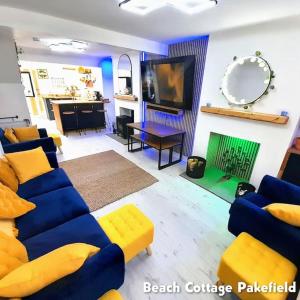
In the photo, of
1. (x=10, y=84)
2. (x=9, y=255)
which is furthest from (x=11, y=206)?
(x=10, y=84)

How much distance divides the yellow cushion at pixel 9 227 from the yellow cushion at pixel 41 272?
65cm

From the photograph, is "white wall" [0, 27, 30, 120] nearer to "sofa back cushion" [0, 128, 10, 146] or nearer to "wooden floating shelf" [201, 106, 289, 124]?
"sofa back cushion" [0, 128, 10, 146]

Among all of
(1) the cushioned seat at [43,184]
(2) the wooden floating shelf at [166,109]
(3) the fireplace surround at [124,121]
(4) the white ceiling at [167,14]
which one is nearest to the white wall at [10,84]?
(4) the white ceiling at [167,14]

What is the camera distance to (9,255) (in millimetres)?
954

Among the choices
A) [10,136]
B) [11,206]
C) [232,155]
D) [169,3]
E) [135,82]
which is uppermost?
[169,3]

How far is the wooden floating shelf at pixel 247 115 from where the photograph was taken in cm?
214

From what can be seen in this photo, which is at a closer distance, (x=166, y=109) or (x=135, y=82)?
(x=166, y=109)

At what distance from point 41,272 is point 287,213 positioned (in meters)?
1.58

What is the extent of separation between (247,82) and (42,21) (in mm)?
2893

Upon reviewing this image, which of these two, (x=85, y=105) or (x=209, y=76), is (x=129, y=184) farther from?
(x=85, y=105)

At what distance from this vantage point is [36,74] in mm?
7285

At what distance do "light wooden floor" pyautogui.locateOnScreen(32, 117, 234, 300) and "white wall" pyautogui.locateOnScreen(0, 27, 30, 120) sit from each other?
2.80 m

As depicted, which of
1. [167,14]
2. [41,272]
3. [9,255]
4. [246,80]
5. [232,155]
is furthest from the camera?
[232,155]

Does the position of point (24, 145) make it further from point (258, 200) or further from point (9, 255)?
point (258, 200)
